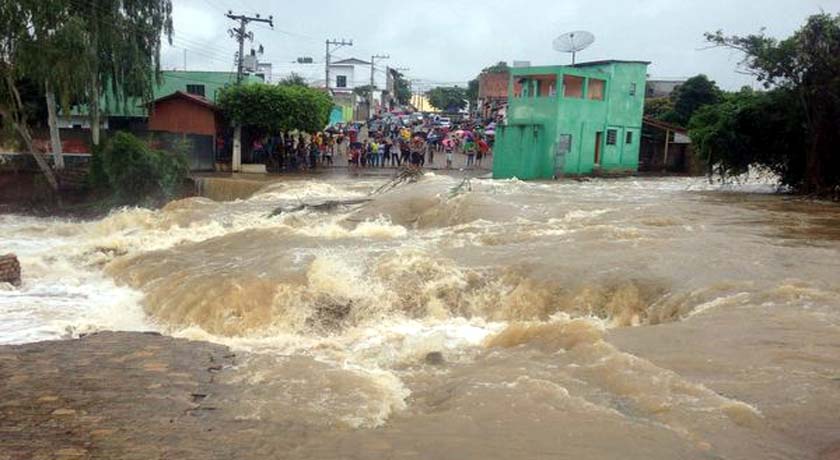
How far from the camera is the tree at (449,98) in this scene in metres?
97.2

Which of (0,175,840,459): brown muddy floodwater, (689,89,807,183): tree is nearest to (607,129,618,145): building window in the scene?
(689,89,807,183): tree

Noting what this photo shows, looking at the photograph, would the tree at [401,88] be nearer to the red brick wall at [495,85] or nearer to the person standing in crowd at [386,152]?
A: the red brick wall at [495,85]

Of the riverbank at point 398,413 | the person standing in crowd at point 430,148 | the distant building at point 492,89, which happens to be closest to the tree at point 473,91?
the distant building at point 492,89

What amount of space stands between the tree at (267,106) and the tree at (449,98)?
67111 mm

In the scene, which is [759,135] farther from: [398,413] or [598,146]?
[398,413]

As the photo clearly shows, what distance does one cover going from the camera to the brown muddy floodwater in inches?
222

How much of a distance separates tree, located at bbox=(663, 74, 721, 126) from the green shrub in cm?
2771

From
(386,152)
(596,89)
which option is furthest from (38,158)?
(596,89)

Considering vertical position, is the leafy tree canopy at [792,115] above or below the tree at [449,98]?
below

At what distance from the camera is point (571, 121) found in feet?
101

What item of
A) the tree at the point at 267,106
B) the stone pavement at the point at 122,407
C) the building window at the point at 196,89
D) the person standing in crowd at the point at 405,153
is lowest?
the stone pavement at the point at 122,407

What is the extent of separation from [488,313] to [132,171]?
1621 cm

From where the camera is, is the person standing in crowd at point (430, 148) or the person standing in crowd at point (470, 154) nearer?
the person standing in crowd at point (470, 154)

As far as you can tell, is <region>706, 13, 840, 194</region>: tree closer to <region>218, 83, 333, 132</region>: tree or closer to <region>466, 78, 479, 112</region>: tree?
<region>218, 83, 333, 132</region>: tree
